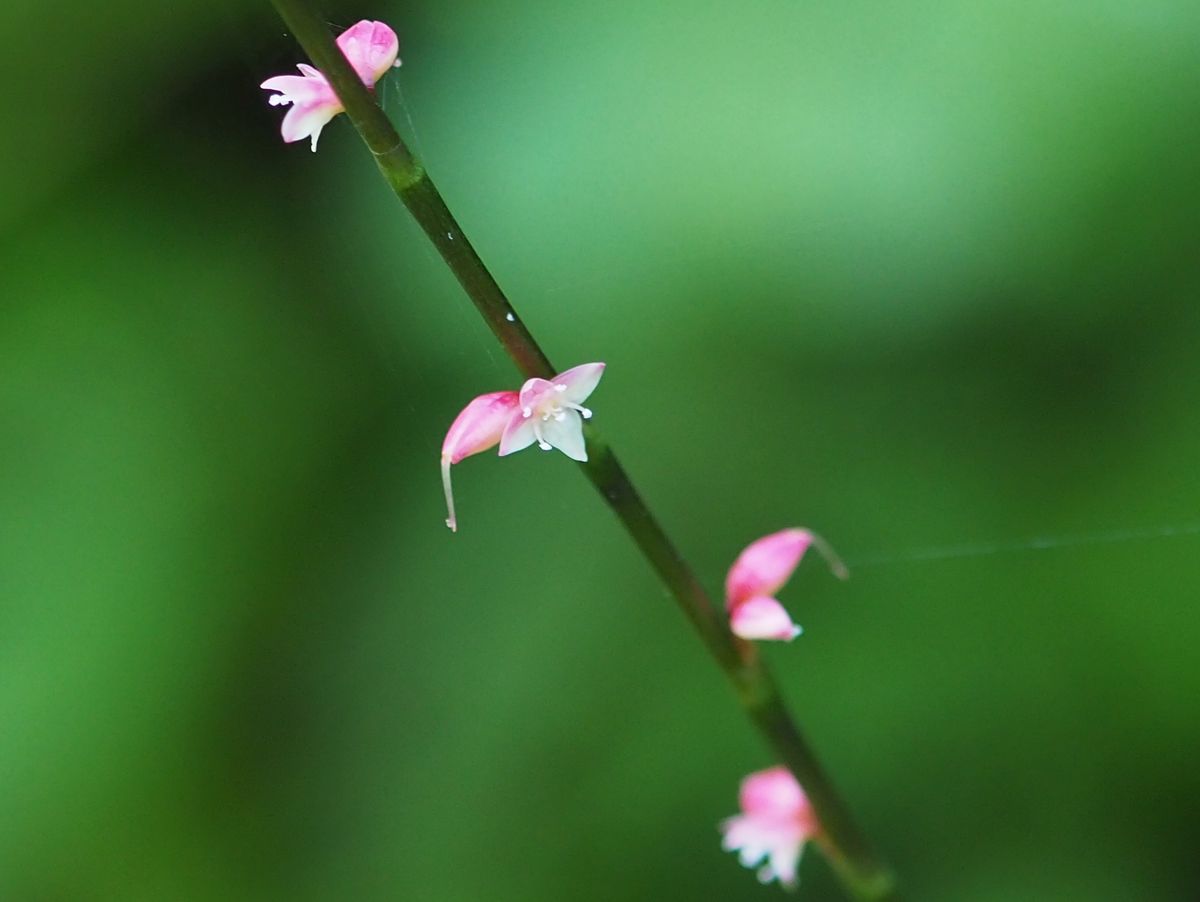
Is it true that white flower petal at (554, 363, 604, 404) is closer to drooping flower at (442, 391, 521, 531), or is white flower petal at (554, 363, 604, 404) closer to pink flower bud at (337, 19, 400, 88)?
drooping flower at (442, 391, 521, 531)

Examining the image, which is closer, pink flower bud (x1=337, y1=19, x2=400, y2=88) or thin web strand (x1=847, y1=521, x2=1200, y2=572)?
pink flower bud (x1=337, y1=19, x2=400, y2=88)

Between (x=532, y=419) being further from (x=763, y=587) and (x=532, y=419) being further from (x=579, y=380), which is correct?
(x=763, y=587)

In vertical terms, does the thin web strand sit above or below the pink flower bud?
below

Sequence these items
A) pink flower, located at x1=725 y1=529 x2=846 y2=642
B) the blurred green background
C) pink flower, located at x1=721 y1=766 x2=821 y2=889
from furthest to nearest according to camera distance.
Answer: the blurred green background → pink flower, located at x1=721 y1=766 x2=821 y2=889 → pink flower, located at x1=725 y1=529 x2=846 y2=642

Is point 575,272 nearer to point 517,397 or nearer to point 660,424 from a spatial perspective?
point 660,424

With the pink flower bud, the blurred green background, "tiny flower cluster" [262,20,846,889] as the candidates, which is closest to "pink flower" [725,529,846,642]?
"tiny flower cluster" [262,20,846,889]

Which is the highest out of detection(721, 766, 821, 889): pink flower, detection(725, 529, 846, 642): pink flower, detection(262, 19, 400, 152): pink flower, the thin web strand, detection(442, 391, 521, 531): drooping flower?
detection(262, 19, 400, 152): pink flower

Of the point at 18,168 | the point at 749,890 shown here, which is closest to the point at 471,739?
the point at 749,890

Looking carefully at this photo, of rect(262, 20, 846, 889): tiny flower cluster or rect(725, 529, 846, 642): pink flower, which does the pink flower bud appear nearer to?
rect(262, 20, 846, 889): tiny flower cluster

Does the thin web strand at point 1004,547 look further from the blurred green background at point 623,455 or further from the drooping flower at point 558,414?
the drooping flower at point 558,414

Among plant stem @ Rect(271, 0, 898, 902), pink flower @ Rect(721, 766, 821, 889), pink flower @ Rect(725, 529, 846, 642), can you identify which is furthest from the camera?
pink flower @ Rect(721, 766, 821, 889)
